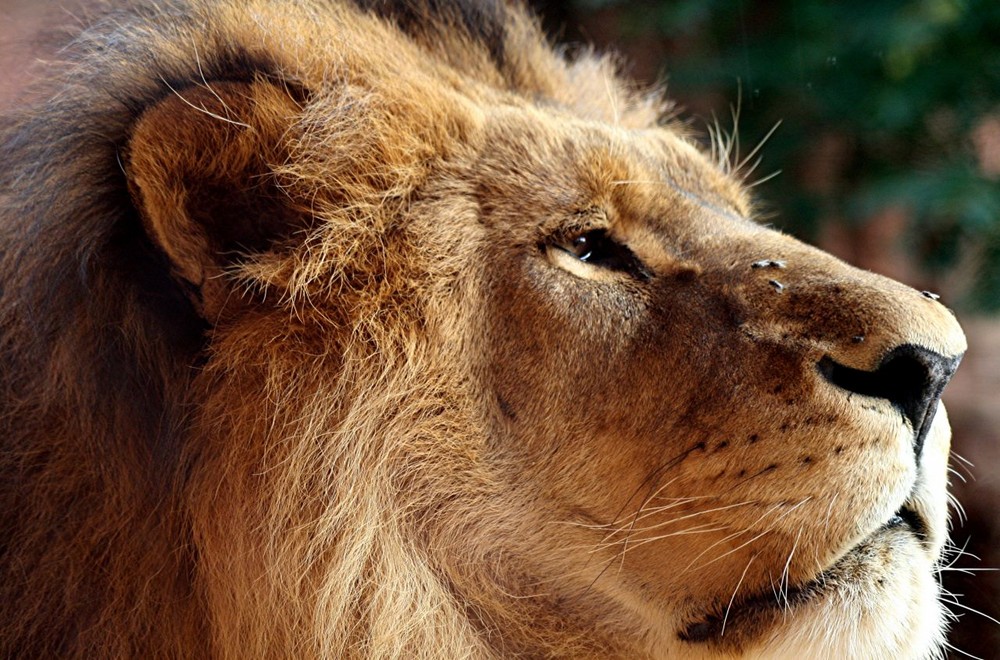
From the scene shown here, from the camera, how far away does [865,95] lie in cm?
303

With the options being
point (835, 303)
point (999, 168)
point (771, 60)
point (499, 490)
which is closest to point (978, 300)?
point (999, 168)

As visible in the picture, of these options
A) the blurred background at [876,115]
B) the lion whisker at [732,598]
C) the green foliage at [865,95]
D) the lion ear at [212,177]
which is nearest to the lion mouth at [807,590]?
the lion whisker at [732,598]

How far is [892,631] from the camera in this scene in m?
1.35

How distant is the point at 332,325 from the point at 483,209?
0.28 meters

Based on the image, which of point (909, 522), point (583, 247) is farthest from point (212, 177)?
point (909, 522)

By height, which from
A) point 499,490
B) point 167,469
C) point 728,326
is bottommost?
point 167,469

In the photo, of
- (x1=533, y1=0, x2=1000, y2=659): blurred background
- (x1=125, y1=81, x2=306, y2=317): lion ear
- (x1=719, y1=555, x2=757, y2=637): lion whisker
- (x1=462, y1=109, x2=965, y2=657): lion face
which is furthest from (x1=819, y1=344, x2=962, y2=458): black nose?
(x1=533, y1=0, x2=1000, y2=659): blurred background

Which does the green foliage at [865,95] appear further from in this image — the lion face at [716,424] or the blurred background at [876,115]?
the lion face at [716,424]

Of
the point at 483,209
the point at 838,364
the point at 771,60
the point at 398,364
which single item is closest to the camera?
the point at 838,364

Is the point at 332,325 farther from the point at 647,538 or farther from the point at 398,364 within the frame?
the point at 647,538

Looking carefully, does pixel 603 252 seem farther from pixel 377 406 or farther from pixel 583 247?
pixel 377 406

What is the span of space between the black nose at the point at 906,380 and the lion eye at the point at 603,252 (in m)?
0.32

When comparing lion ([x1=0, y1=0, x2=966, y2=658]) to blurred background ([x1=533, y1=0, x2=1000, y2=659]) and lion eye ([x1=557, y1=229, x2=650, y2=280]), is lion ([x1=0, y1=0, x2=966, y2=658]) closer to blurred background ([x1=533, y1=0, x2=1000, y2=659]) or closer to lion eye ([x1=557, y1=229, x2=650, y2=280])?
lion eye ([x1=557, y1=229, x2=650, y2=280])

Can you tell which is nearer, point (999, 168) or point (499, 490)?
point (499, 490)
